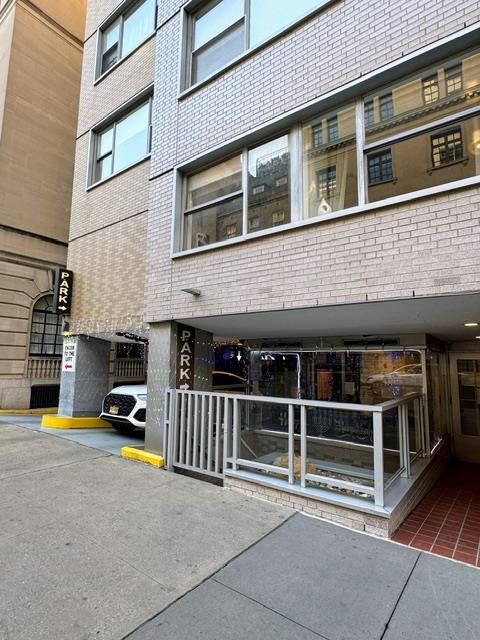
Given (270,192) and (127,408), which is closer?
(270,192)

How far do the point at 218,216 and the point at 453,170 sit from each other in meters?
3.38

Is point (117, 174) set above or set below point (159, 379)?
above

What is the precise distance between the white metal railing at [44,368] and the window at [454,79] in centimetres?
1253

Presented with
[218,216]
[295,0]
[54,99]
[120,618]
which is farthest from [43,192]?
[120,618]

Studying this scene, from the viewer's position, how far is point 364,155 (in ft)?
14.8

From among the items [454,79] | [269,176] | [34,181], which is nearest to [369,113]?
[454,79]

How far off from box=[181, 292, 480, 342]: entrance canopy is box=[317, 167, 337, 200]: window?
1.57 metres

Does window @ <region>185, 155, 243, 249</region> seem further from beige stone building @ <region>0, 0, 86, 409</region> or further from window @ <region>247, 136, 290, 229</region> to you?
beige stone building @ <region>0, 0, 86, 409</region>

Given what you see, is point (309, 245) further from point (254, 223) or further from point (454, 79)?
point (454, 79)

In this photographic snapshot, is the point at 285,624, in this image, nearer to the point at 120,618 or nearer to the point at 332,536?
the point at 120,618

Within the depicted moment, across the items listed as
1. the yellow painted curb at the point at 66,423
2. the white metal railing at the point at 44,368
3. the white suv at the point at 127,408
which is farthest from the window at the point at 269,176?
the white metal railing at the point at 44,368

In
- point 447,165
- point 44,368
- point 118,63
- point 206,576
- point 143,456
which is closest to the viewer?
point 206,576

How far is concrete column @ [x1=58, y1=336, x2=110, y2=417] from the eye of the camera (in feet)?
29.3

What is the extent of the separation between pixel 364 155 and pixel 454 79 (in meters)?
1.15
